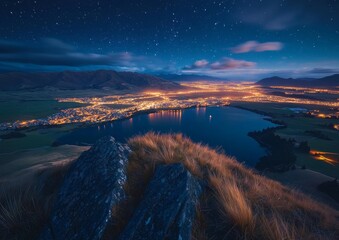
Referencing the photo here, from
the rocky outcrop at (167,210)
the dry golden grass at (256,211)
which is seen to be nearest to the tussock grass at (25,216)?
the dry golden grass at (256,211)

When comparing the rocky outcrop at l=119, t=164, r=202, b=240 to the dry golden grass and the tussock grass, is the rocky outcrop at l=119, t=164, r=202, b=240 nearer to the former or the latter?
the dry golden grass

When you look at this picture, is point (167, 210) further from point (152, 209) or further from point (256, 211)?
point (256, 211)

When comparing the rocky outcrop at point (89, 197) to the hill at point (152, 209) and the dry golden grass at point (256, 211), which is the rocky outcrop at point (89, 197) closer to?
the hill at point (152, 209)

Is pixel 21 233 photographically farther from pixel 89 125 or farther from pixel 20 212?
pixel 89 125

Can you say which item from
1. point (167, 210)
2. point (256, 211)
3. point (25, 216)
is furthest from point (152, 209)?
point (25, 216)

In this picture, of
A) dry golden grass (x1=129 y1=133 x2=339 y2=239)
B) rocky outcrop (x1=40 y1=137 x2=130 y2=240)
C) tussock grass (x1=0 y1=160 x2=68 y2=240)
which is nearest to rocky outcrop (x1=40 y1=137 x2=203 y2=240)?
rocky outcrop (x1=40 y1=137 x2=130 y2=240)

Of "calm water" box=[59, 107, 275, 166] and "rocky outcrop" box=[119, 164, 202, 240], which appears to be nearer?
"rocky outcrop" box=[119, 164, 202, 240]
